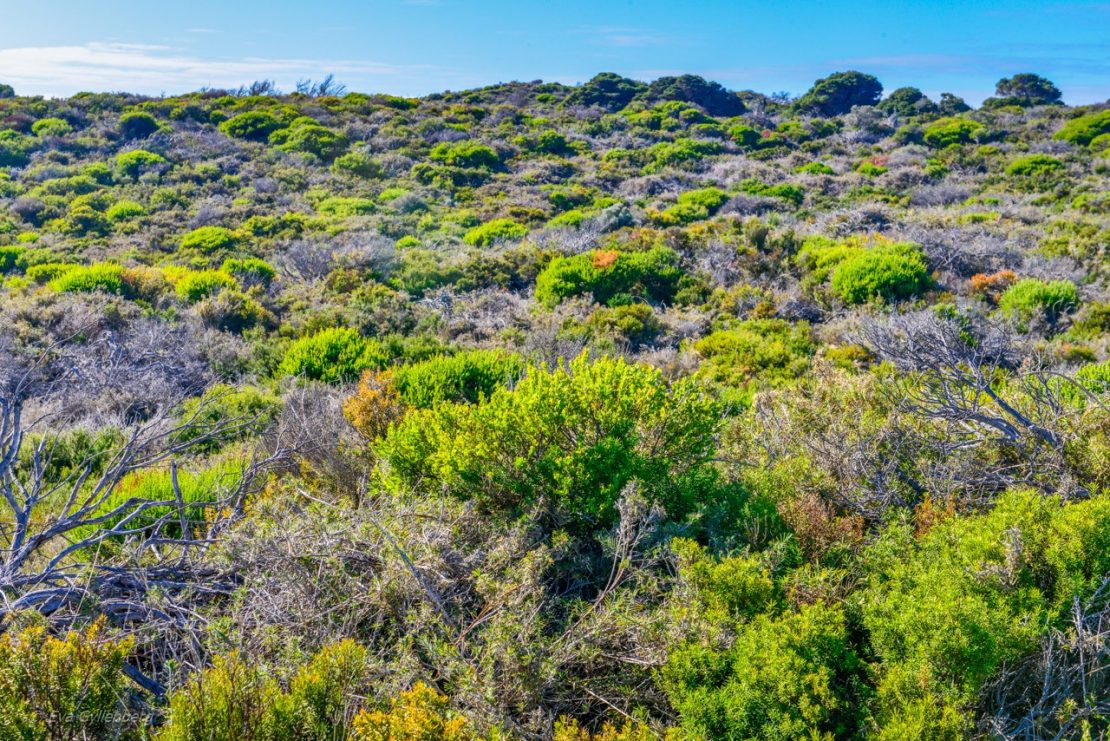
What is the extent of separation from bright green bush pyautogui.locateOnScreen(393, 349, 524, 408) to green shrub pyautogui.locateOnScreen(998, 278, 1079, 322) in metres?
7.47

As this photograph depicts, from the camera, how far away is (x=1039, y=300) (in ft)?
31.7

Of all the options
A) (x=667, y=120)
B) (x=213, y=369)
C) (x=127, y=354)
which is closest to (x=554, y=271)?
(x=213, y=369)

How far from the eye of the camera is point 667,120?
33719 millimetres

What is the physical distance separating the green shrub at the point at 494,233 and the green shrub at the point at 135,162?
1269 centimetres

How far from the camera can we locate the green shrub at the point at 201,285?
11203 millimetres

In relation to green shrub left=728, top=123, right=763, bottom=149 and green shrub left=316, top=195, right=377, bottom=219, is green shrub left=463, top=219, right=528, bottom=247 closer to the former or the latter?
green shrub left=316, top=195, right=377, bottom=219

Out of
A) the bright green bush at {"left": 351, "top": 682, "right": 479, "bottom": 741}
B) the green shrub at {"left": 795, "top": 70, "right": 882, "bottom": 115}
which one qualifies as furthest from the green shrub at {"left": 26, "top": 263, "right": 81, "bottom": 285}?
the green shrub at {"left": 795, "top": 70, "right": 882, "bottom": 115}

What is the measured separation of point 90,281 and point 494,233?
27.9 ft

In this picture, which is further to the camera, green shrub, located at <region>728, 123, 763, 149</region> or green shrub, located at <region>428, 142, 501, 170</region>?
green shrub, located at <region>728, 123, 763, 149</region>

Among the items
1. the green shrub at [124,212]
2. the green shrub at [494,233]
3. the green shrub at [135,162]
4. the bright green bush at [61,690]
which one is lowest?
the bright green bush at [61,690]

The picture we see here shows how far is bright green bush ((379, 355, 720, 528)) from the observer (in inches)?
143

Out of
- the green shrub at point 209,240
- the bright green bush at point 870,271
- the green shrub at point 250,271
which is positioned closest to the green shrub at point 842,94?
the bright green bush at point 870,271

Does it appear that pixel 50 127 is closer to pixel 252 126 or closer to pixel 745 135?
pixel 252 126

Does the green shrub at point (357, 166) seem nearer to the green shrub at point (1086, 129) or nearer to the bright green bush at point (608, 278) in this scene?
the bright green bush at point (608, 278)
